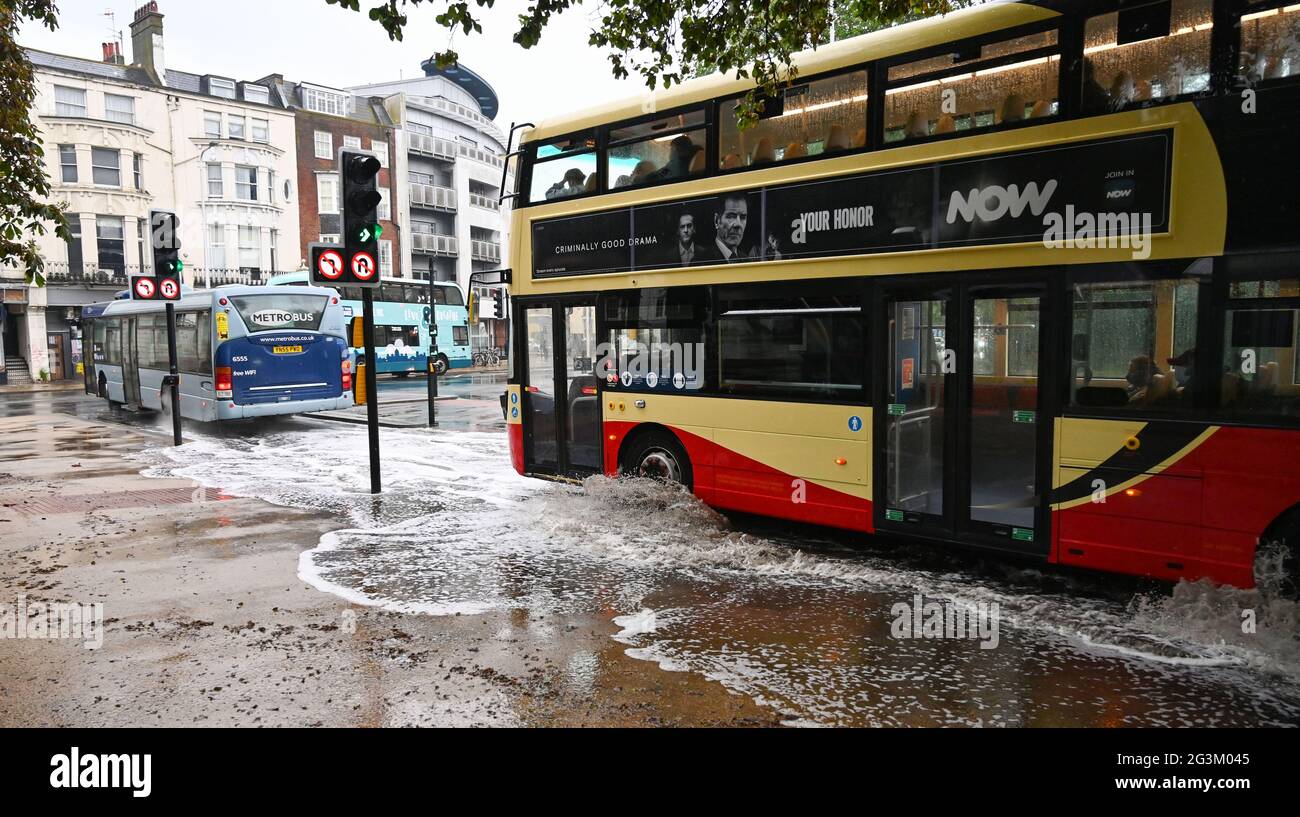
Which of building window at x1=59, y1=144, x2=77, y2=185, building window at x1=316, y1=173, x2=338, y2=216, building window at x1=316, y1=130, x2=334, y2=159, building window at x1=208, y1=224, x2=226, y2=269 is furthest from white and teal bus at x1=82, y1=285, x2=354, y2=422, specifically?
building window at x1=316, y1=130, x2=334, y2=159

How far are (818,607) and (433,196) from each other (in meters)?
50.2

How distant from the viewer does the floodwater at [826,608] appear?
4348 mm

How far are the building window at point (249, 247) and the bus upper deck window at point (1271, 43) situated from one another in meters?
43.0

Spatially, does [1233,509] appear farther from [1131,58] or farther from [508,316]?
[508,316]

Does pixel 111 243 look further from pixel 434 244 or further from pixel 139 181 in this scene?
pixel 434 244

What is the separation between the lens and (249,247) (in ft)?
134

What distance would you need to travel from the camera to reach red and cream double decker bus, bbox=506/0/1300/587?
511 cm

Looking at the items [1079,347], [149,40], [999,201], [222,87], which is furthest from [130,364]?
[222,87]

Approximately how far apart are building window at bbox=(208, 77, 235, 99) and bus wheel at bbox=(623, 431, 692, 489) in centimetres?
4146

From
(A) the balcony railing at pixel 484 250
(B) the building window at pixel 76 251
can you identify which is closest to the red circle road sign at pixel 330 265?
(B) the building window at pixel 76 251

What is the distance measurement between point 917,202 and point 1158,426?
2372mm

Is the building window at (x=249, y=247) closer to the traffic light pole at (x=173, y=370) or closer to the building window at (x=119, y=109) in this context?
the building window at (x=119, y=109)
